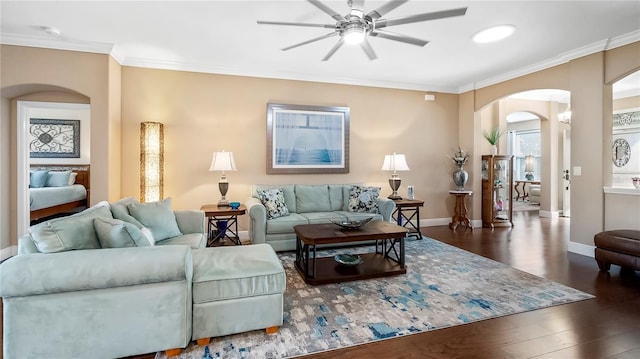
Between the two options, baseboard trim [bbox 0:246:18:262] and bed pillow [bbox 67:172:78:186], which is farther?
bed pillow [bbox 67:172:78:186]

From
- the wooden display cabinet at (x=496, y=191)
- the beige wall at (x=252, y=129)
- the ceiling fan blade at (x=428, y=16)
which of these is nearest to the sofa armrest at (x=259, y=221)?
the beige wall at (x=252, y=129)

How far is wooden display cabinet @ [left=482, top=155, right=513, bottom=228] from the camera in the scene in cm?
588

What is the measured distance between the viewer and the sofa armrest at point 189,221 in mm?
3391

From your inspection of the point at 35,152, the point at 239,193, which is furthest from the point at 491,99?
the point at 35,152

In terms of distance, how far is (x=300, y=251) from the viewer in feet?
11.8

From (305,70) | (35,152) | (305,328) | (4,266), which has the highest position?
(305,70)

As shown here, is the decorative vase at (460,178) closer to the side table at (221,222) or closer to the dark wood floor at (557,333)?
the dark wood floor at (557,333)

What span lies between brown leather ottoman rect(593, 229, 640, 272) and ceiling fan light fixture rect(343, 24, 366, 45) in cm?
345

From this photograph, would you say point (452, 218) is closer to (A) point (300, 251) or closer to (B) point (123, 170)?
(A) point (300, 251)

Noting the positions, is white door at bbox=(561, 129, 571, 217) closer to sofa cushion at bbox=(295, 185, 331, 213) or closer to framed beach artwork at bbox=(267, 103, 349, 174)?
framed beach artwork at bbox=(267, 103, 349, 174)

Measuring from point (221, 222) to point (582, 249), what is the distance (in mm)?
5000

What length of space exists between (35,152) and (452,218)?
890 centimetres

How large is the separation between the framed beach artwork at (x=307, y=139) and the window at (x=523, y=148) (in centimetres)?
794

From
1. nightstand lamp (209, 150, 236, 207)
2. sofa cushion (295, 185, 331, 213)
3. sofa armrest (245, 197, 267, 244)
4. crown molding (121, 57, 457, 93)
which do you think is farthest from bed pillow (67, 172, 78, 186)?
sofa cushion (295, 185, 331, 213)
